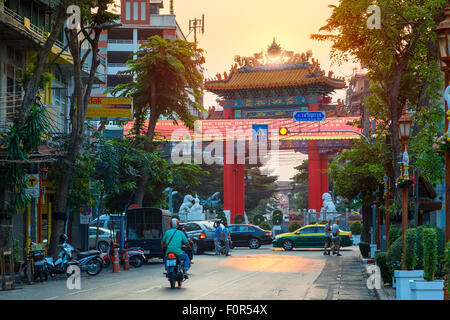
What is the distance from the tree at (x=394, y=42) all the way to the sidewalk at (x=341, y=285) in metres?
3.08

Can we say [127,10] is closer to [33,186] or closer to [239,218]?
[239,218]

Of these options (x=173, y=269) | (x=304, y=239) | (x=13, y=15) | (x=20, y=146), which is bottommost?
(x=304, y=239)

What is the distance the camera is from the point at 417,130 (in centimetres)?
2133

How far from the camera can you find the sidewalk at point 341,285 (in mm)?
16672

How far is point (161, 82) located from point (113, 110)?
334 centimetres

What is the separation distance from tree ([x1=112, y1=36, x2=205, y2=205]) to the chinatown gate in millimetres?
21818

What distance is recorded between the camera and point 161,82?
35219mm

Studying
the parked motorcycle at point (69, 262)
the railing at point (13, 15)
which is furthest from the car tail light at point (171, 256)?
the railing at point (13, 15)

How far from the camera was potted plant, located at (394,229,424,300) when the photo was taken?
14453 millimetres

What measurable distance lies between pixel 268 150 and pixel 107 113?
30272mm

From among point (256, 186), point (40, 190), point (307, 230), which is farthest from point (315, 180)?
point (40, 190)

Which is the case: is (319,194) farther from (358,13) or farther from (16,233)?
(358,13)

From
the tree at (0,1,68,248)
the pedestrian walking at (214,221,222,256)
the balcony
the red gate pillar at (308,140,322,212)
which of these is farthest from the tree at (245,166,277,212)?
the tree at (0,1,68,248)
